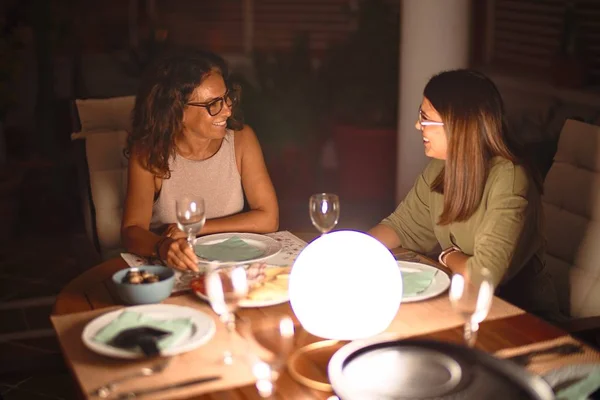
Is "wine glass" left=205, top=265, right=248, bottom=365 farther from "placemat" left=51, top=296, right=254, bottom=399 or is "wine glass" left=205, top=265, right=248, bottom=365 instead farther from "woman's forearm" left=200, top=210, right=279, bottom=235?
"woman's forearm" left=200, top=210, right=279, bottom=235

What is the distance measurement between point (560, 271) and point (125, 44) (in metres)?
4.43

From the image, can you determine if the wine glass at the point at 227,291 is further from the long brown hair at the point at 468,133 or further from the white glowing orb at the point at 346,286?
the long brown hair at the point at 468,133

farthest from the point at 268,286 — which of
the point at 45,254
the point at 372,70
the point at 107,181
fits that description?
the point at 372,70

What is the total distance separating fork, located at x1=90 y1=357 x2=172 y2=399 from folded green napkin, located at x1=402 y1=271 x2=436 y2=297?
Result: 1.98 feet

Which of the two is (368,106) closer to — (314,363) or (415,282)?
(415,282)

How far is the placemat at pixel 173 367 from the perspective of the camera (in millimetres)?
1552

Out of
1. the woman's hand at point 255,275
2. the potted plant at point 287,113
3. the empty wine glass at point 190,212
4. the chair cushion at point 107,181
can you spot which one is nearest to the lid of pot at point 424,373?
the woman's hand at point 255,275

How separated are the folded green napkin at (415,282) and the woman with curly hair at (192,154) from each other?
81cm

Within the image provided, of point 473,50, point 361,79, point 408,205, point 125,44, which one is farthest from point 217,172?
point 125,44

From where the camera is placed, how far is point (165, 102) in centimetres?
284

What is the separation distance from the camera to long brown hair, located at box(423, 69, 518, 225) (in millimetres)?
2361

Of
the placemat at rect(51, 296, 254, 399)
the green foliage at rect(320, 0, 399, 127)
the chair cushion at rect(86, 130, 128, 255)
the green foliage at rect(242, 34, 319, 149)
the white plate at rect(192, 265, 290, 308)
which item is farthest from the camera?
the green foliage at rect(242, 34, 319, 149)

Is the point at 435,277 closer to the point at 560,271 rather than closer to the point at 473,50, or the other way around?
the point at 560,271

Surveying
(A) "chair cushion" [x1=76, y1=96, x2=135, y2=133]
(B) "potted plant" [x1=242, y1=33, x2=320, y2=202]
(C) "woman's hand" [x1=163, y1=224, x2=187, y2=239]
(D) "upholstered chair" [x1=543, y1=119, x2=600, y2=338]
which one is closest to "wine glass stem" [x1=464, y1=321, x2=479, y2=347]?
(D) "upholstered chair" [x1=543, y1=119, x2=600, y2=338]
